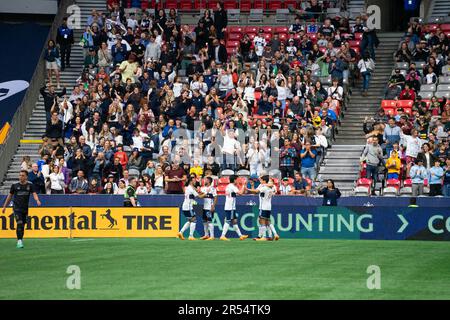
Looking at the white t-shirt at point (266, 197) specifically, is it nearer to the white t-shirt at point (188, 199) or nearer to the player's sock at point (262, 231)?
the player's sock at point (262, 231)

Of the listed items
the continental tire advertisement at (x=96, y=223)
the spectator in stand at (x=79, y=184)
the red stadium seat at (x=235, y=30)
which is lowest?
the continental tire advertisement at (x=96, y=223)

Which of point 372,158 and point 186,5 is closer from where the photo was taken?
point 372,158

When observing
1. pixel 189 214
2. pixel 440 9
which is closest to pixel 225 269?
pixel 189 214

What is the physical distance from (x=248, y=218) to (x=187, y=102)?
276 inches

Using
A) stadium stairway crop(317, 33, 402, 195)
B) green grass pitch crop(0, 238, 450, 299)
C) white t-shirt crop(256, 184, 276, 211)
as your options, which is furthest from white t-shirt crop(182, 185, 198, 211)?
stadium stairway crop(317, 33, 402, 195)

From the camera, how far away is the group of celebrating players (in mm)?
31062

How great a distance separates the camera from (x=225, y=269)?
22.2 m

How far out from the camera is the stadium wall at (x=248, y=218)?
106 ft

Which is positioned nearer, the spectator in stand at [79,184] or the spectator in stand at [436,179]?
the spectator in stand at [436,179]

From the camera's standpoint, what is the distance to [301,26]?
43406mm

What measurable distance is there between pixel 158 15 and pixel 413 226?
54.8 ft

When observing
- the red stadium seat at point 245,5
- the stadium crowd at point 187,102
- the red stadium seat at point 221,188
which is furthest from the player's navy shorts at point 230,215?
the red stadium seat at point 245,5

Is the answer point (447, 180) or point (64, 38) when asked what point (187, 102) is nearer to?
point (64, 38)

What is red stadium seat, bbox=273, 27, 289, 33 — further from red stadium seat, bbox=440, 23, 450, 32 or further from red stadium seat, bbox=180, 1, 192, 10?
red stadium seat, bbox=440, 23, 450, 32
